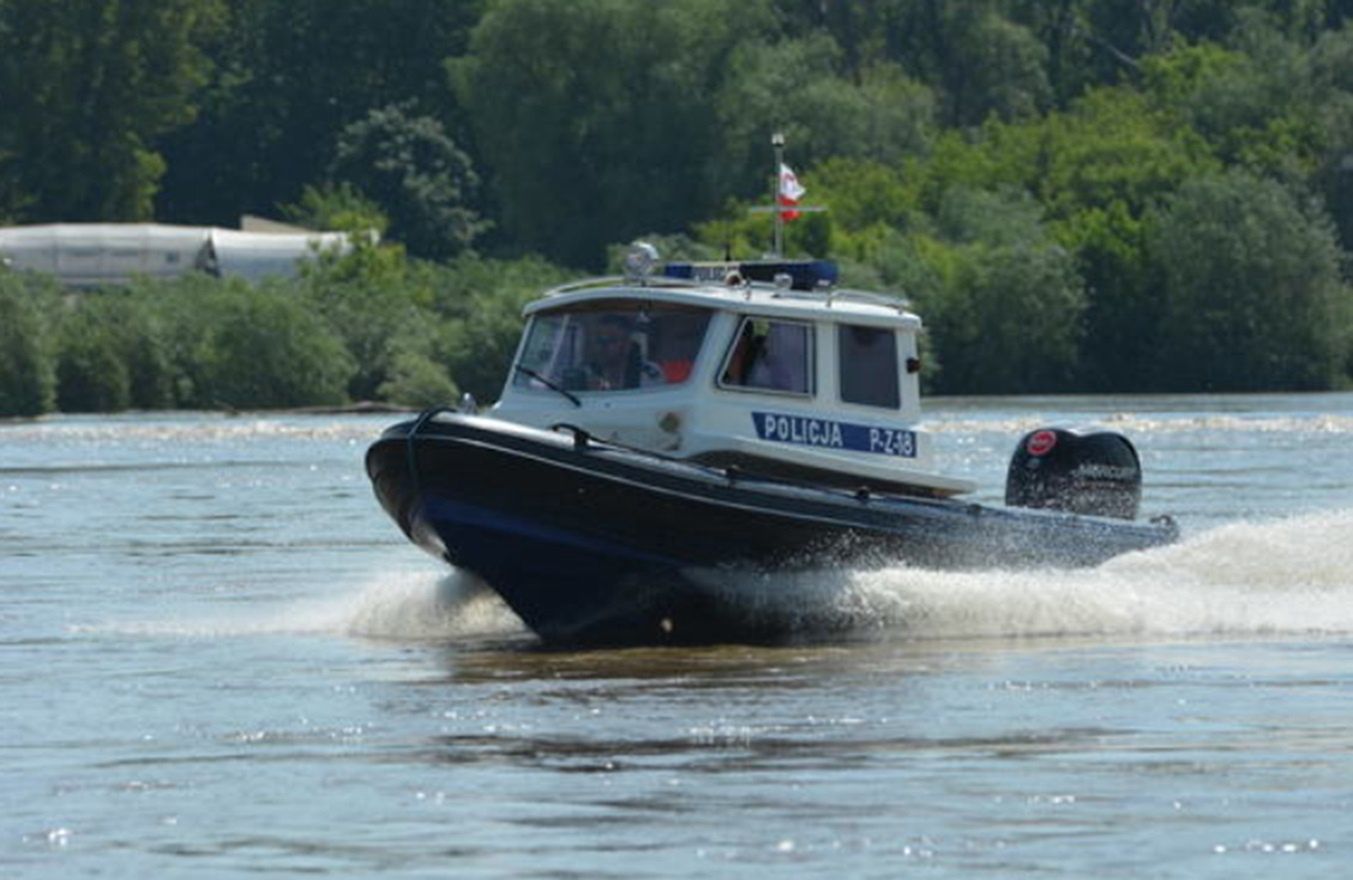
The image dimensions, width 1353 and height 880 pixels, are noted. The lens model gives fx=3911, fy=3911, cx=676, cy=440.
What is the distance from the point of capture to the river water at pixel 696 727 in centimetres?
1633

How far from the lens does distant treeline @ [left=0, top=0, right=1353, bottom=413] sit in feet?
300

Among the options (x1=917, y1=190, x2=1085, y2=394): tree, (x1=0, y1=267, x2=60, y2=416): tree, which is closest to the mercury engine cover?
(x1=0, y1=267, x2=60, y2=416): tree

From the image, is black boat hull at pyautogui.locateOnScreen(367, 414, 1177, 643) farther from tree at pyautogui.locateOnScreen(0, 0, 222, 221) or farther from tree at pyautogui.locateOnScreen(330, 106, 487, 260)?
tree at pyautogui.locateOnScreen(0, 0, 222, 221)

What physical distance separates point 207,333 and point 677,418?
6571 centimetres

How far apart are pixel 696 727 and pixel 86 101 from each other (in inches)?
4275

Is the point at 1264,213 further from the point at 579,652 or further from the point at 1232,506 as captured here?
the point at 579,652

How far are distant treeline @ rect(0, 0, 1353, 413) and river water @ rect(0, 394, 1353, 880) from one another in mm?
58735

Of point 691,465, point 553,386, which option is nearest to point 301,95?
point 553,386

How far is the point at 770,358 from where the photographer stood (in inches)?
995

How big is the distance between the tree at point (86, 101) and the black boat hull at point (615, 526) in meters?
102

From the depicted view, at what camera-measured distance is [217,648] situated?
25031mm

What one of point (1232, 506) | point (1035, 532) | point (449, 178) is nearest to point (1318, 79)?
point (449, 178)

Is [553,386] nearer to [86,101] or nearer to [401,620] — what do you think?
[401,620]

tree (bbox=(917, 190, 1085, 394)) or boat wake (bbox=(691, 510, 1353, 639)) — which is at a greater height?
boat wake (bbox=(691, 510, 1353, 639))
